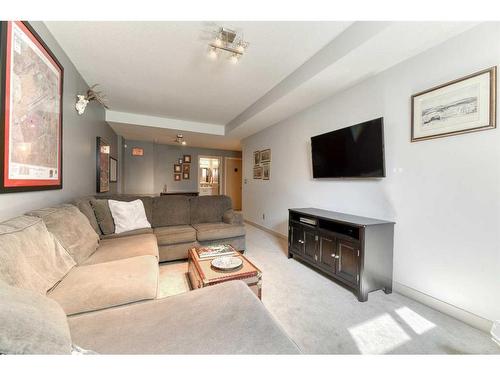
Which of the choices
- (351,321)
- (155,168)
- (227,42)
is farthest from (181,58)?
(155,168)

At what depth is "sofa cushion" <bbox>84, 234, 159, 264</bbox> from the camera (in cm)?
167

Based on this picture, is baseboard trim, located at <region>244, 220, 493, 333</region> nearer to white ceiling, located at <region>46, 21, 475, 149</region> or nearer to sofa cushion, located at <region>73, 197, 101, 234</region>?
white ceiling, located at <region>46, 21, 475, 149</region>

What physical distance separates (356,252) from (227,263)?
4.03ft

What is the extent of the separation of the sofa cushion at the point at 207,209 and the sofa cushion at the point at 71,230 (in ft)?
4.88

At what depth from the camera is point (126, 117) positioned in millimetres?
3975

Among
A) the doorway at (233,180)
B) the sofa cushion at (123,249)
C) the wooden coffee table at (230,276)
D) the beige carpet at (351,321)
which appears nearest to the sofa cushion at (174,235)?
the sofa cushion at (123,249)

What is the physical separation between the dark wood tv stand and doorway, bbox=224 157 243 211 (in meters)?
5.15

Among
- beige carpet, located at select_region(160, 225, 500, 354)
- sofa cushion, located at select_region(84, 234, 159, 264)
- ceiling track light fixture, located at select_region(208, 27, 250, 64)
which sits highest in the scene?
ceiling track light fixture, located at select_region(208, 27, 250, 64)

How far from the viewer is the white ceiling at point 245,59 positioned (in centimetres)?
170

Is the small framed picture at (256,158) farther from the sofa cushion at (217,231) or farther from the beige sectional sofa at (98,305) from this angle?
the beige sectional sofa at (98,305)

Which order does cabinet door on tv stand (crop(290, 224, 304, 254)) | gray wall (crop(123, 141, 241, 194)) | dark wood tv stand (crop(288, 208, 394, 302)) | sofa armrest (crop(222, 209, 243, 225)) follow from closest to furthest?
dark wood tv stand (crop(288, 208, 394, 302)), cabinet door on tv stand (crop(290, 224, 304, 254)), sofa armrest (crop(222, 209, 243, 225)), gray wall (crop(123, 141, 241, 194))

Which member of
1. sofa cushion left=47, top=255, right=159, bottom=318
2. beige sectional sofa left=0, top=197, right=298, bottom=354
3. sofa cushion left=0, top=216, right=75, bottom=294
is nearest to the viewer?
beige sectional sofa left=0, top=197, right=298, bottom=354

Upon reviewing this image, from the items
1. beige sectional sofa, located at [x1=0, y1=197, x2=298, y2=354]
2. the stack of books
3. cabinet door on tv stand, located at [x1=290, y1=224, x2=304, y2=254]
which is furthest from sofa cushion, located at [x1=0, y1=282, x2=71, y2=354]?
cabinet door on tv stand, located at [x1=290, y1=224, x2=304, y2=254]
